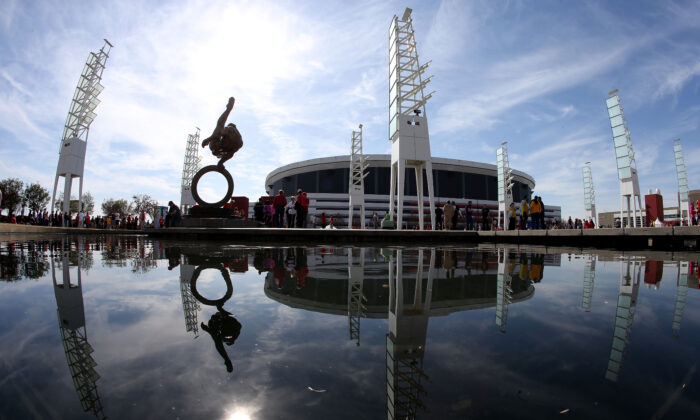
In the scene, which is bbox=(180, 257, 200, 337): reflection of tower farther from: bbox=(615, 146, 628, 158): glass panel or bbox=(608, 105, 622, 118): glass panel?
bbox=(608, 105, 622, 118): glass panel

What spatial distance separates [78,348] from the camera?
913 millimetres

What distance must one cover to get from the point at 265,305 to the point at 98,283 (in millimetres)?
1282

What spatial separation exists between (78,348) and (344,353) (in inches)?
30.0

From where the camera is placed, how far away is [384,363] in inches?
33.2

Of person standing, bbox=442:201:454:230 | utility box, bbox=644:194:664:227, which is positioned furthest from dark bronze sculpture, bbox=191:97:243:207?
utility box, bbox=644:194:664:227

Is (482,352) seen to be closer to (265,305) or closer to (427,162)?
(265,305)

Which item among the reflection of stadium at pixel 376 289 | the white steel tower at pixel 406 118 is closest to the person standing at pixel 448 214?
the white steel tower at pixel 406 118

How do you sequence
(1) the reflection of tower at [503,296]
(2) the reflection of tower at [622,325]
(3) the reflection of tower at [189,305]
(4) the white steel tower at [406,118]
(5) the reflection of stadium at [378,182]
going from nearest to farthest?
(2) the reflection of tower at [622,325]
(3) the reflection of tower at [189,305]
(1) the reflection of tower at [503,296]
(4) the white steel tower at [406,118]
(5) the reflection of stadium at [378,182]

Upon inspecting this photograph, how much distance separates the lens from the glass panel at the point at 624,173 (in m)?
14.3

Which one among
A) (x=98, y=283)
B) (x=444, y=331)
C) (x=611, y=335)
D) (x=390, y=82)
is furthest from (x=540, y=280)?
(x=390, y=82)

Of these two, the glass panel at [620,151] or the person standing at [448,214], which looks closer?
the glass panel at [620,151]

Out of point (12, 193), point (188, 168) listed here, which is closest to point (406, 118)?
point (188, 168)

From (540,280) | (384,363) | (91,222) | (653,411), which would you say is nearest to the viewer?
(653,411)

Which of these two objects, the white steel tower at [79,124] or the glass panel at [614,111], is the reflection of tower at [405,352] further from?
the white steel tower at [79,124]
